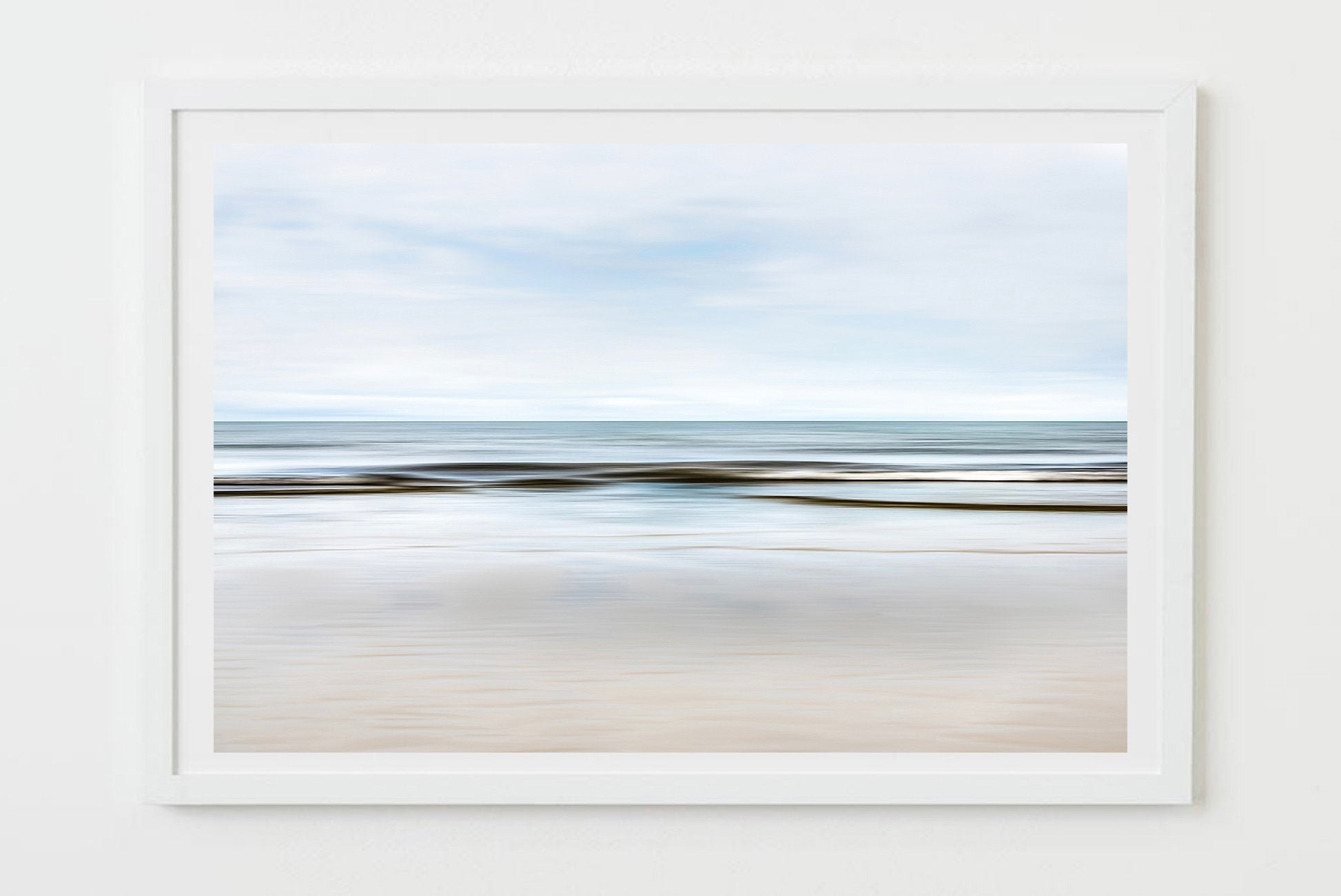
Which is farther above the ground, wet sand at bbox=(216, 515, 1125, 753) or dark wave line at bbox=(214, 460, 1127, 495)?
dark wave line at bbox=(214, 460, 1127, 495)

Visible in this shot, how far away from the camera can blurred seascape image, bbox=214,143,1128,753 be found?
45.1 inches

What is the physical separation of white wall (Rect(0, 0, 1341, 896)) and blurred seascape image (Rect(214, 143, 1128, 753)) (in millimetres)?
105

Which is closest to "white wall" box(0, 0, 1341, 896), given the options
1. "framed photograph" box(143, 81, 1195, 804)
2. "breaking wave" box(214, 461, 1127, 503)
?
"framed photograph" box(143, 81, 1195, 804)

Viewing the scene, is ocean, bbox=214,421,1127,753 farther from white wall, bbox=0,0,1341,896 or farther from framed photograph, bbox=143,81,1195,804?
white wall, bbox=0,0,1341,896

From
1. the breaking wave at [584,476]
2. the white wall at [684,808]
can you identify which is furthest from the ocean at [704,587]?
Result: the white wall at [684,808]

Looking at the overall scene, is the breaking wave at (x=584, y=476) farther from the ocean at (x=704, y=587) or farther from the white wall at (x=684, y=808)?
the white wall at (x=684, y=808)

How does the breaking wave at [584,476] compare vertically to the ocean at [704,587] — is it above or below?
above

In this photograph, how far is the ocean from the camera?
1.15m

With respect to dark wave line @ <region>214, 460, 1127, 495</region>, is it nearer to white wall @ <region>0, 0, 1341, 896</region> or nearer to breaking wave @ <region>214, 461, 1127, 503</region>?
breaking wave @ <region>214, 461, 1127, 503</region>

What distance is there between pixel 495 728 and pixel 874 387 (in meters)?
0.58

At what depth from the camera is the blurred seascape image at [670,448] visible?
115cm

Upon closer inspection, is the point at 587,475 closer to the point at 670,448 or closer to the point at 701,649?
the point at 670,448

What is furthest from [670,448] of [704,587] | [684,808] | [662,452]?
[684,808]

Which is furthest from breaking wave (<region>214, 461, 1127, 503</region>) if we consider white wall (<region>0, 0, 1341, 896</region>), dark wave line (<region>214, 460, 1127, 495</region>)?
white wall (<region>0, 0, 1341, 896</region>)
